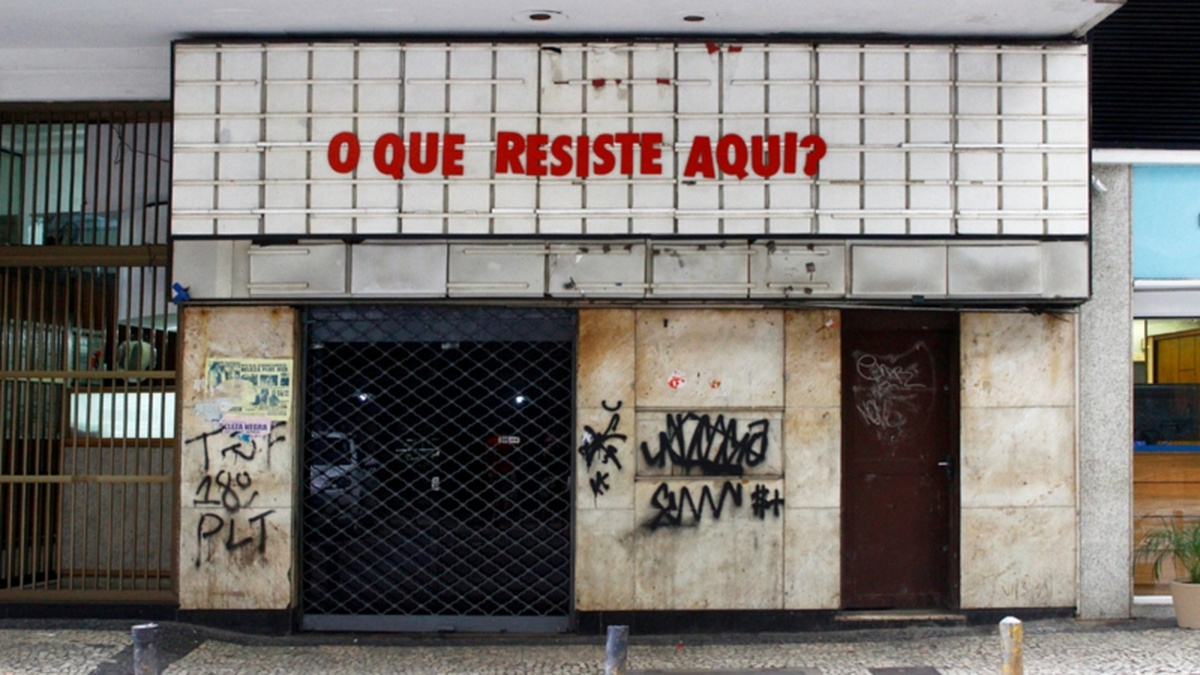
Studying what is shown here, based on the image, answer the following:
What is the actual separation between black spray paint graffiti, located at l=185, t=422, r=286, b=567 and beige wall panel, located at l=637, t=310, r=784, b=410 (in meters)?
2.91

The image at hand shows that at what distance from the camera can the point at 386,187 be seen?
8453 millimetres

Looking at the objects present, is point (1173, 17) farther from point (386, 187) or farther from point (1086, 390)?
point (386, 187)

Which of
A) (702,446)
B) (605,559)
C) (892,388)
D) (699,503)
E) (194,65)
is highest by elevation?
(194,65)

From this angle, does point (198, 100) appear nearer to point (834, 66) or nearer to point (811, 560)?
point (834, 66)

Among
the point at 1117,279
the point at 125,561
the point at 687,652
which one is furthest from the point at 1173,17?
the point at 125,561

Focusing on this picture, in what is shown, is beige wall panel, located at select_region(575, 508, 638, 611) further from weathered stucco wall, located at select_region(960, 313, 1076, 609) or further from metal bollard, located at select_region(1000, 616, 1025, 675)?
metal bollard, located at select_region(1000, 616, 1025, 675)

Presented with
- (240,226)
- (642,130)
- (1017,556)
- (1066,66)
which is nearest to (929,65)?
(1066,66)

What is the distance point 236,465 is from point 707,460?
361 cm

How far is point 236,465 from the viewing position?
8.49 m

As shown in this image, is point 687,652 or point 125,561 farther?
point 125,561

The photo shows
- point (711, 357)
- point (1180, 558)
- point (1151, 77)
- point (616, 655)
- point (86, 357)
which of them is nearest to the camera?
point (616, 655)

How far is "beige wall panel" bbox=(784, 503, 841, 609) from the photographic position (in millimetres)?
8508

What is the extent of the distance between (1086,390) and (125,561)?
25.8ft

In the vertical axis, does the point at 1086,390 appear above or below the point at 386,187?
below
